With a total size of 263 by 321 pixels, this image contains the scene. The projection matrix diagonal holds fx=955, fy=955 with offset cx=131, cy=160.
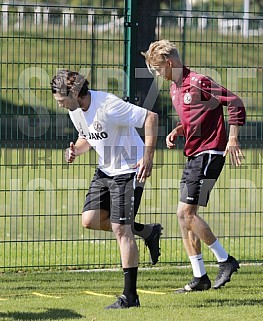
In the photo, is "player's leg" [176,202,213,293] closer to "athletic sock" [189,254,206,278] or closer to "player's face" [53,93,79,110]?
"athletic sock" [189,254,206,278]

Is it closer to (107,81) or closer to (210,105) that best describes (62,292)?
(210,105)

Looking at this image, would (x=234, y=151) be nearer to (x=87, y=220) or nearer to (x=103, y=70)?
(x=87, y=220)

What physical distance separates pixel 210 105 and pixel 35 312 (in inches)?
103

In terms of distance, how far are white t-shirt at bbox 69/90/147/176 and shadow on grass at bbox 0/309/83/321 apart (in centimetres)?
131

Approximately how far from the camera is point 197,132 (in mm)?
9070

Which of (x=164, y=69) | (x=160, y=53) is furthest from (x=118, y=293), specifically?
(x=160, y=53)

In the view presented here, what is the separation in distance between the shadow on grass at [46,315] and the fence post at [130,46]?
11.3ft

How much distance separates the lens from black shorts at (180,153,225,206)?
29.6ft

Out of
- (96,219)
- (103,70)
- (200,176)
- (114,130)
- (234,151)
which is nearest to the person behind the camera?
(114,130)

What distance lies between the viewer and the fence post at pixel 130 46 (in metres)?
10.7

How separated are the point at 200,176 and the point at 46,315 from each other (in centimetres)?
215

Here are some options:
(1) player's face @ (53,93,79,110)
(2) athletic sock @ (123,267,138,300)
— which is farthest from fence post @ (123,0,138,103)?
(2) athletic sock @ (123,267,138,300)

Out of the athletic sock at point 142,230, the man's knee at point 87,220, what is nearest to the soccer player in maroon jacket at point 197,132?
the athletic sock at point 142,230

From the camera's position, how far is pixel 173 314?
25.3 ft
